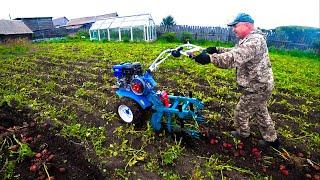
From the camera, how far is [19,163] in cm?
411

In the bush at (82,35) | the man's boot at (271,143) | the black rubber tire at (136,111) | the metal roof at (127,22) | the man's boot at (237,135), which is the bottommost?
the man's boot at (271,143)

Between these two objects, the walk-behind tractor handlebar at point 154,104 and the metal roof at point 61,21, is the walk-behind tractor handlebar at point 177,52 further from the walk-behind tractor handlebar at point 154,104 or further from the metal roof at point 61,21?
the metal roof at point 61,21

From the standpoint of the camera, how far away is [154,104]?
14.9 feet

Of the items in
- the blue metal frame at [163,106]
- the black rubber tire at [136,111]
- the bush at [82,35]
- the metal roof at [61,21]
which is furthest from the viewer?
the metal roof at [61,21]

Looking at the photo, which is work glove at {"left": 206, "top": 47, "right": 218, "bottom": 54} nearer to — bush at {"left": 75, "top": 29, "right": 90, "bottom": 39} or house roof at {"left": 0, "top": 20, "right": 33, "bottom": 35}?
bush at {"left": 75, "top": 29, "right": 90, "bottom": 39}

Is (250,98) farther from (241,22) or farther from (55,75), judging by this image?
(55,75)

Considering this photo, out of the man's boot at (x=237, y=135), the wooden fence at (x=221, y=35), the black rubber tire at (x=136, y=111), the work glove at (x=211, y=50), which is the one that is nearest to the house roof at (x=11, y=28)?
the wooden fence at (x=221, y=35)

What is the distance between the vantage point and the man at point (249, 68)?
12.3ft

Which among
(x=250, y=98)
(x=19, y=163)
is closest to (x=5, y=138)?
(x=19, y=163)

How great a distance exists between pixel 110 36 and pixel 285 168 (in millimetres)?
19309

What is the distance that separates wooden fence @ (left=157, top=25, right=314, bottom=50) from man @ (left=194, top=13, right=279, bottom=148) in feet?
44.4

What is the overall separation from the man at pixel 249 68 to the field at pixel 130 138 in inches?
15.1

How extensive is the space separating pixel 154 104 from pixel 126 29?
669 inches

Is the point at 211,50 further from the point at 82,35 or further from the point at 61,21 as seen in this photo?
the point at 61,21
